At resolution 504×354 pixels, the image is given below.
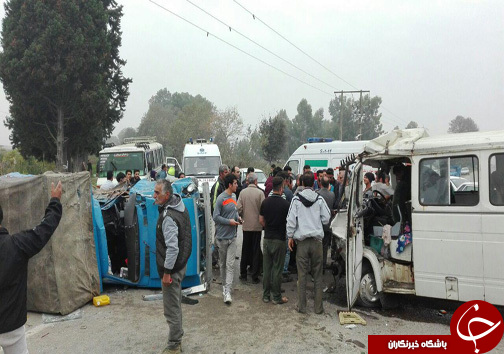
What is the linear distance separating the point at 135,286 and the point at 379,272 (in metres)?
3.90

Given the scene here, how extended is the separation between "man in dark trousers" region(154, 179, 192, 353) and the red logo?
316 centimetres

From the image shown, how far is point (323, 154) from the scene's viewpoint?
15.2 meters

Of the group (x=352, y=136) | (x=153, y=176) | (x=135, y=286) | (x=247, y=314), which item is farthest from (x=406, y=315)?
(x=352, y=136)

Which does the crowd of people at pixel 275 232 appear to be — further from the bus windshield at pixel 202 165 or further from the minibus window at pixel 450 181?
the bus windshield at pixel 202 165

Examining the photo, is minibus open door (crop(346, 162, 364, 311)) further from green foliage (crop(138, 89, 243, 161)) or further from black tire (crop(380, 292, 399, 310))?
green foliage (crop(138, 89, 243, 161))

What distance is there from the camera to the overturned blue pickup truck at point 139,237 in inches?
254

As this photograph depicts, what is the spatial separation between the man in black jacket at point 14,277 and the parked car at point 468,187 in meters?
4.52

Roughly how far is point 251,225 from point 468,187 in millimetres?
3391

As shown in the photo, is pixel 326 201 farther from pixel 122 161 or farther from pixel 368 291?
pixel 122 161

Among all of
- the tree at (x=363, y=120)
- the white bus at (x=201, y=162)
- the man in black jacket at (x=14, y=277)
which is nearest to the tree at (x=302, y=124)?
the tree at (x=363, y=120)

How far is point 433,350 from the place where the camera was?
4.62m

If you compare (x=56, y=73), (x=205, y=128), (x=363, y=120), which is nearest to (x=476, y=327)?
(x=56, y=73)

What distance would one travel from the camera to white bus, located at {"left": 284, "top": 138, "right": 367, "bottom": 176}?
14688mm

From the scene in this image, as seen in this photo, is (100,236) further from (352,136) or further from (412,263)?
(352,136)
